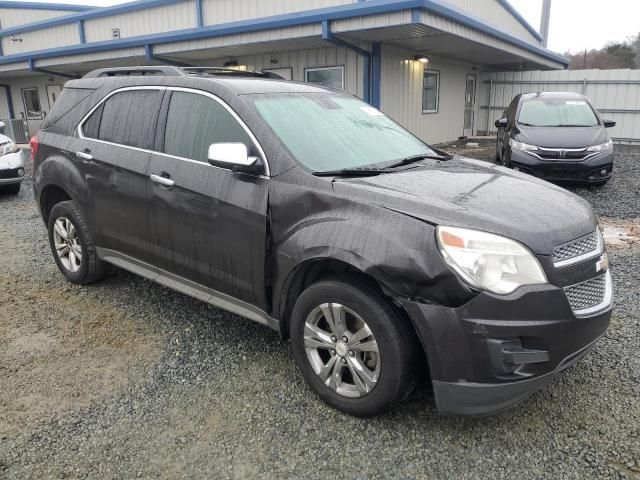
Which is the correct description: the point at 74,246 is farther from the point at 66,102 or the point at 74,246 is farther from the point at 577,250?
the point at 577,250

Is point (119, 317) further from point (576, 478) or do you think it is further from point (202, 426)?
point (576, 478)

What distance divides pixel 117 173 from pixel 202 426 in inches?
80.3

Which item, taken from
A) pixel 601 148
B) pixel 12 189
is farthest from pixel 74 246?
pixel 601 148

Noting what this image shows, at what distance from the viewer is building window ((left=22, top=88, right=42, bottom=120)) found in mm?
20958

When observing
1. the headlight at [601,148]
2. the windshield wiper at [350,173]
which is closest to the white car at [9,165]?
the windshield wiper at [350,173]

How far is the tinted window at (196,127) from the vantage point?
10.6ft

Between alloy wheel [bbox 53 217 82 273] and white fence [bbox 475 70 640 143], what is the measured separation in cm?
1707

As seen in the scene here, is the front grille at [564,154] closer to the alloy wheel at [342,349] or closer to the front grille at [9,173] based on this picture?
the alloy wheel at [342,349]

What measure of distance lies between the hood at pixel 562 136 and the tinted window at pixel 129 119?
655cm

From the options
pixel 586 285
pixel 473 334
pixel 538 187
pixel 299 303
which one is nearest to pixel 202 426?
pixel 299 303

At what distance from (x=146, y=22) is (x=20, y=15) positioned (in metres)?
16.2

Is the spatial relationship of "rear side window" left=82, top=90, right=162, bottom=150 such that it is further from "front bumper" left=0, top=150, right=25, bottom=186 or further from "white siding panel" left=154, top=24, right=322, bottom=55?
"white siding panel" left=154, top=24, right=322, bottom=55

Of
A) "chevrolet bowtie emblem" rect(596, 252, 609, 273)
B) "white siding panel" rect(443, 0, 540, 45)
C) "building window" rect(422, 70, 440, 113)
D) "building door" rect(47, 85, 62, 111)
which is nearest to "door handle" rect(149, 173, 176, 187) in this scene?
"chevrolet bowtie emblem" rect(596, 252, 609, 273)

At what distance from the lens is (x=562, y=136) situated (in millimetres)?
8336
